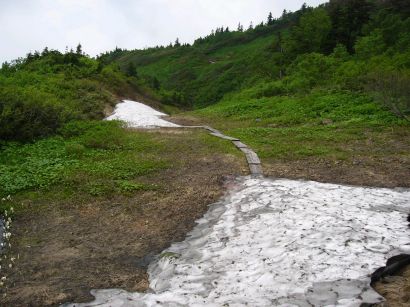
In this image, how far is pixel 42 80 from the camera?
99.3ft

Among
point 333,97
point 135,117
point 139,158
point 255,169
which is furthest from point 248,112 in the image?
point 255,169

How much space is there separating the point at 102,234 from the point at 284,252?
15.4 feet

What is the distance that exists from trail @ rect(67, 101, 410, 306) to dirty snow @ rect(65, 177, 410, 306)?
0.05 ft

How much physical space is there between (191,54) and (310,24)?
274ft

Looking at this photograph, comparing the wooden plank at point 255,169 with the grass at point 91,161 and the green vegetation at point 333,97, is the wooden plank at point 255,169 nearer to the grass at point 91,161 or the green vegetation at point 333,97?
the green vegetation at point 333,97

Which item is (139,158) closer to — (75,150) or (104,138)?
(75,150)

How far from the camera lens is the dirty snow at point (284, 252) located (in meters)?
6.15

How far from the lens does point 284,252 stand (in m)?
7.35

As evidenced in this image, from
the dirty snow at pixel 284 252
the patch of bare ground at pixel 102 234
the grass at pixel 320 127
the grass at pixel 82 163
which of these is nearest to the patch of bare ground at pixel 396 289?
the dirty snow at pixel 284 252

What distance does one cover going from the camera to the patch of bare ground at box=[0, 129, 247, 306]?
292 inches

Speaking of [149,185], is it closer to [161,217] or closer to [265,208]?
[161,217]

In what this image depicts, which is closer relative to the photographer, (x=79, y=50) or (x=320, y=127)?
(x=320, y=127)

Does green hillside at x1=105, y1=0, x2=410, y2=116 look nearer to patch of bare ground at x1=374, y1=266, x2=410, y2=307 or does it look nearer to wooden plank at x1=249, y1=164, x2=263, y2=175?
wooden plank at x1=249, y1=164, x2=263, y2=175

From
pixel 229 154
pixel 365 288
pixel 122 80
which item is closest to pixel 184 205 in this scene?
pixel 229 154
